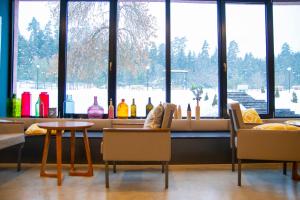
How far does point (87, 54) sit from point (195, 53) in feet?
5.88

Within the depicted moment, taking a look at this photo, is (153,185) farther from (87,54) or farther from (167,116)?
(87,54)

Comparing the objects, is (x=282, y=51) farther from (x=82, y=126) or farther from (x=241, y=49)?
(x=82, y=126)

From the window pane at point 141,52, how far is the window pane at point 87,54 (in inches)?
10.3

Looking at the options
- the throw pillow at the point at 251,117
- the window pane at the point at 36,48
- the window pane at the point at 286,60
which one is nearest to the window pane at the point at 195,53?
the throw pillow at the point at 251,117

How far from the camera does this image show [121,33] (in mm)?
4715

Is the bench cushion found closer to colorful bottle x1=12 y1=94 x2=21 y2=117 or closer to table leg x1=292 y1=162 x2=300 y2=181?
colorful bottle x1=12 y1=94 x2=21 y2=117

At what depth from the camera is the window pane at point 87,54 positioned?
4.71 metres

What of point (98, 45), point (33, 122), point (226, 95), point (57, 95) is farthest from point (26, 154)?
point (226, 95)

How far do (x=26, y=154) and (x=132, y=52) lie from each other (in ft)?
7.31

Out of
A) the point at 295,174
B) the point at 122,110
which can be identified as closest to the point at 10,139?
the point at 122,110

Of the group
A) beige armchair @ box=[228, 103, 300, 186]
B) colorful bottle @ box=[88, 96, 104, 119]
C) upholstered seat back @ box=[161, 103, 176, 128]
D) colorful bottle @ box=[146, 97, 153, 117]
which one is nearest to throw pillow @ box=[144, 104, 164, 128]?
upholstered seat back @ box=[161, 103, 176, 128]

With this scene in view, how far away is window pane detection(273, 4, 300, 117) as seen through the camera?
4.79m

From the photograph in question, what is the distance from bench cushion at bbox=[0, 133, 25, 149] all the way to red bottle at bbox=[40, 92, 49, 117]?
1043 mm

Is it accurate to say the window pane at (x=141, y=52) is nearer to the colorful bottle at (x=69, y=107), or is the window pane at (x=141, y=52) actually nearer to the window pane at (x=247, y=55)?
the colorful bottle at (x=69, y=107)
